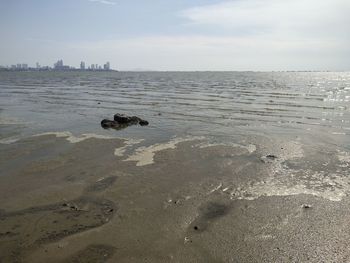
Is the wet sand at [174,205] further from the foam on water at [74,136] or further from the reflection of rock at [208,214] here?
the foam on water at [74,136]

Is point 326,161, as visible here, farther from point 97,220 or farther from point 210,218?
point 97,220

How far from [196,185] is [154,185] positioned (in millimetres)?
1161

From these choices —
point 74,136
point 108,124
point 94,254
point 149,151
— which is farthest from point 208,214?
point 108,124

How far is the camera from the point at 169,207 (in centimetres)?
792

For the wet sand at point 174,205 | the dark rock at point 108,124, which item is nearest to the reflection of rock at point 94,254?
the wet sand at point 174,205

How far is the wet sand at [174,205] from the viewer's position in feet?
20.0

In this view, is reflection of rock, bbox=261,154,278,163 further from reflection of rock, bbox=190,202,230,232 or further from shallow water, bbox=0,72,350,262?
reflection of rock, bbox=190,202,230,232

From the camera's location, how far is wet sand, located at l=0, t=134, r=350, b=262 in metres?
6.10

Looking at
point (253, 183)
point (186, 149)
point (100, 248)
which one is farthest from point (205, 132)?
point (100, 248)

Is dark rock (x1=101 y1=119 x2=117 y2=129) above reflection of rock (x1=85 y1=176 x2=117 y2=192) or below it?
above

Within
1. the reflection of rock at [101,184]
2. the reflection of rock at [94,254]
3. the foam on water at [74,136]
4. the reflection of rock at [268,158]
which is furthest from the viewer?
the foam on water at [74,136]

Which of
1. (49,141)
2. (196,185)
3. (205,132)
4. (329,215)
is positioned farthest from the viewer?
(205,132)

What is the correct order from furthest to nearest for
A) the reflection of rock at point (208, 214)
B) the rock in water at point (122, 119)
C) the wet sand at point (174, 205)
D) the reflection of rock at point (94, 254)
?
the rock in water at point (122, 119)
the reflection of rock at point (208, 214)
the wet sand at point (174, 205)
the reflection of rock at point (94, 254)

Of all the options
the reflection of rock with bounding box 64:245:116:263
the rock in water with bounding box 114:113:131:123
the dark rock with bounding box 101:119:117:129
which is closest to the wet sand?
the reflection of rock with bounding box 64:245:116:263
